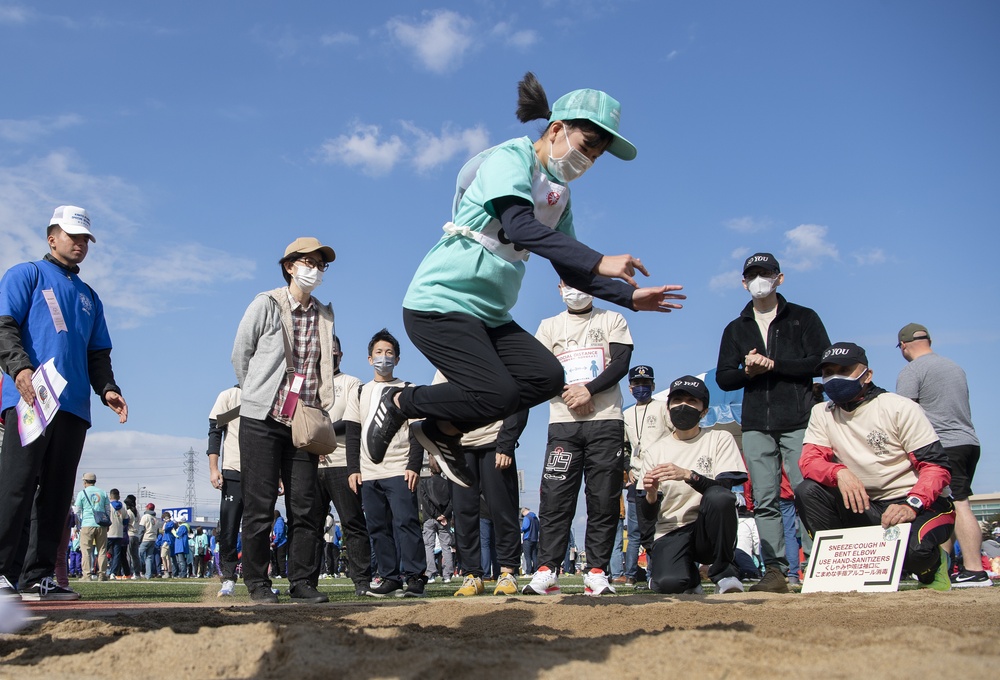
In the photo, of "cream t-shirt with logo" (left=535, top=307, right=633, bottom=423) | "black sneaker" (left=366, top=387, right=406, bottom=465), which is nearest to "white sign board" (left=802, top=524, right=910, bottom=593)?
"cream t-shirt with logo" (left=535, top=307, right=633, bottom=423)

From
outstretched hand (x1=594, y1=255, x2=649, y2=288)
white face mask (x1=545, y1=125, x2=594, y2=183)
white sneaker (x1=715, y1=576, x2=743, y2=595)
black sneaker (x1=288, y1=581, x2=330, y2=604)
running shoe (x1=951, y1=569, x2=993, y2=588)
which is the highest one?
white face mask (x1=545, y1=125, x2=594, y2=183)

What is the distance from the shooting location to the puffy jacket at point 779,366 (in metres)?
6.93

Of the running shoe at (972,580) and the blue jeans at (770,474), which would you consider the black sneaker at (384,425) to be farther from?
the running shoe at (972,580)

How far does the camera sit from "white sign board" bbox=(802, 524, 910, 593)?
18.1 feet

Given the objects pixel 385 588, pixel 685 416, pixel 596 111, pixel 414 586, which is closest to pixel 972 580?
pixel 685 416

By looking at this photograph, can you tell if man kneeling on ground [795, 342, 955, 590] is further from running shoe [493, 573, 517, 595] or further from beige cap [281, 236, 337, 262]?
beige cap [281, 236, 337, 262]

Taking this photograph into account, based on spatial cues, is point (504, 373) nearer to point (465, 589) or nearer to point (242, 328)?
point (242, 328)

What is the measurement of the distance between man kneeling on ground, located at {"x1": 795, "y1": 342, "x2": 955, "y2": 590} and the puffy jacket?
49 centimetres

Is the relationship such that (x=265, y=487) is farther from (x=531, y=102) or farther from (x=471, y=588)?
(x=531, y=102)

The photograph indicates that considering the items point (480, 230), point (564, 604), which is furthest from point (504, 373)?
point (564, 604)

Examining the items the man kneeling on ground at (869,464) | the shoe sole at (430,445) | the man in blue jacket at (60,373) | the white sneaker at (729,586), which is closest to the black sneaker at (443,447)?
the shoe sole at (430,445)

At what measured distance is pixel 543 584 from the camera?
6.34m

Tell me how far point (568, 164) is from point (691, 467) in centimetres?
313

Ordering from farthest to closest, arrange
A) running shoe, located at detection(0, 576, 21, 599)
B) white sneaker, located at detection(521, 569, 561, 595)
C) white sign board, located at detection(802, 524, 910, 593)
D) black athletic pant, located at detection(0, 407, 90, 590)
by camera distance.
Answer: white sneaker, located at detection(521, 569, 561, 595) < white sign board, located at detection(802, 524, 910, 593) < black athletic pant, located at detection(0, 407, 90, 590) < running shoe, located at detection(0, 576, 21, 599)
